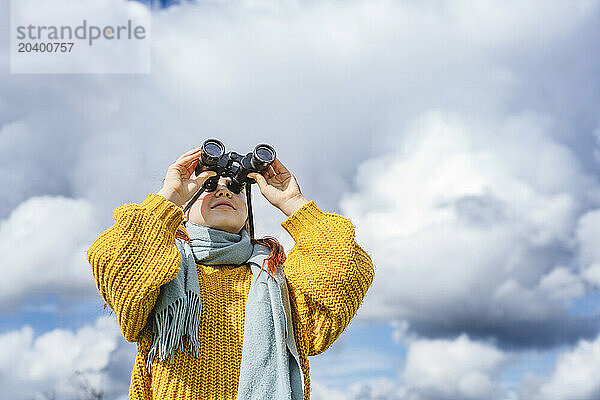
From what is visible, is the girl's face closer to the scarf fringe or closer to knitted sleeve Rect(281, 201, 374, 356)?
knitted sleeve Rect(281, 201, 374, 356)

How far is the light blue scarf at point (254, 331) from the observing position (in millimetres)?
2748

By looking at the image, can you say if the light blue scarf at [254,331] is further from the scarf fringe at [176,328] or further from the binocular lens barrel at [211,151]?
the binocular lens barrel at [211,151]

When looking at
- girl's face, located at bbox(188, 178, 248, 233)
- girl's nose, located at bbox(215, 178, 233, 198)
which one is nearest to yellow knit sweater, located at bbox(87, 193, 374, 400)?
girl's face, located at bbox(188, 178, 248, 233)

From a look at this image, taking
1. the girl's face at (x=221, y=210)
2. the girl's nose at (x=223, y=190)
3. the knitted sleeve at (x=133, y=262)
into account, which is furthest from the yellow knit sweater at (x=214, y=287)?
the girl's nose at (x=223, y=190)

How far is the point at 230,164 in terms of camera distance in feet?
10.2

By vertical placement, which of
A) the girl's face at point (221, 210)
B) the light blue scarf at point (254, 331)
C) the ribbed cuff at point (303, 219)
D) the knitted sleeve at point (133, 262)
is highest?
the girl's face at point (221, 210)

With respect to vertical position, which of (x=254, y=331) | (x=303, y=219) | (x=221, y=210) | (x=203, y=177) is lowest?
(x=254, y=331)

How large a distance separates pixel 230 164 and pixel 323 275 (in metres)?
0.60

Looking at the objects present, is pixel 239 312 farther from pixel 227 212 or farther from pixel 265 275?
pixel 227 212

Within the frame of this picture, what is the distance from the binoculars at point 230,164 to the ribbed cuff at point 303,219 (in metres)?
0.23

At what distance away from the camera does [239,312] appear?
2914mm

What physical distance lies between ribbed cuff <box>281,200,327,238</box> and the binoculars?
0.23 meters

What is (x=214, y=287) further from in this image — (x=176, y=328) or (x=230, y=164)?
(x=230, y=164)

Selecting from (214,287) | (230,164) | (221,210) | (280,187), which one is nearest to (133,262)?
(214,287)
